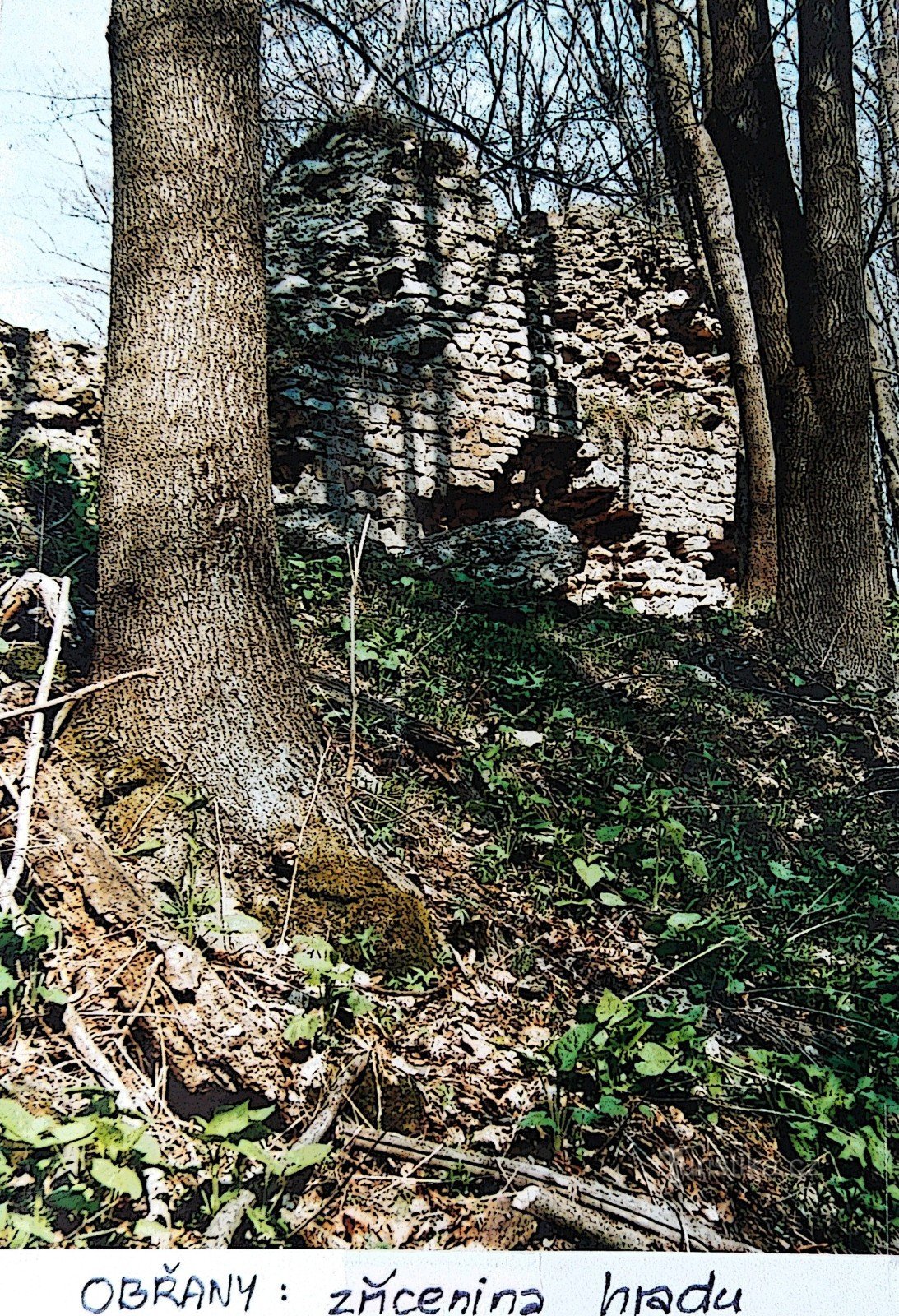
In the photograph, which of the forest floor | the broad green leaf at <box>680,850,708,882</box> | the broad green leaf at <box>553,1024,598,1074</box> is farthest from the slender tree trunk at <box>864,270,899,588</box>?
the broad green leaf at <box>553,1024,598,1074</box>

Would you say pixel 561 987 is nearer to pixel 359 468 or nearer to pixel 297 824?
pixel 297 824

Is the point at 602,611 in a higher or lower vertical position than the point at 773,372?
lower

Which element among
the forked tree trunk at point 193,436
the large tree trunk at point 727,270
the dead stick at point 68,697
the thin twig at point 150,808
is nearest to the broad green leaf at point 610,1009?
the forked tree trunk at point 193,436

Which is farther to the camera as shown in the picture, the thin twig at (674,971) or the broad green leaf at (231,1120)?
the thin twig at (674,971)

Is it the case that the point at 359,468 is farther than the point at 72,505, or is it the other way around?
the point at 359,468

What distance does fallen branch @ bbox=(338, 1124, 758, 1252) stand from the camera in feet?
6.01

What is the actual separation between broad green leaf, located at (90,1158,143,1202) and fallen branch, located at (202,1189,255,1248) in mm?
153

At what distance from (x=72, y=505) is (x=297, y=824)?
1088mm

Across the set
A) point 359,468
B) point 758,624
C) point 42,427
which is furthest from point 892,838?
point 42,427

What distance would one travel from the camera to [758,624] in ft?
11.2

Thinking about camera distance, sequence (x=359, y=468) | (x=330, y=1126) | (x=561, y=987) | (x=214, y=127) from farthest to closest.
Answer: (x=359, y=468)
(x=214, y=127)
(x=561, y=987)
(x=330, y=1126)

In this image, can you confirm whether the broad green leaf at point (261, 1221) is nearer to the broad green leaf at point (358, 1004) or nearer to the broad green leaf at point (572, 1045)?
the broad green leaf at point (358, 1004)

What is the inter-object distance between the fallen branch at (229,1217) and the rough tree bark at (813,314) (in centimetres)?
250

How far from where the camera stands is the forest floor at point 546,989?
177cm
